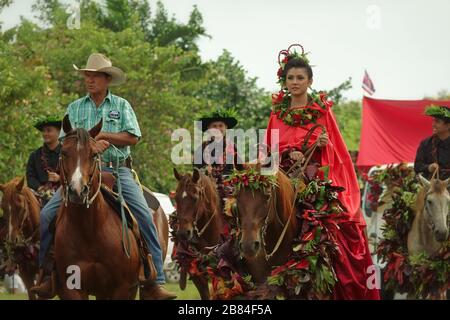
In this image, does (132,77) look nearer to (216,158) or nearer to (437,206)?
(216,158)

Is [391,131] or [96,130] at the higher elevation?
[391,131]

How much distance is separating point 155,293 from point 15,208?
15.3 ft

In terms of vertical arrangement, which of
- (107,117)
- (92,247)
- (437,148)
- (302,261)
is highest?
(107,117)


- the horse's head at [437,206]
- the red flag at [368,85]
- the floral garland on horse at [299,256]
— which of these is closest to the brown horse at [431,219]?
the horse's head at [437,206]

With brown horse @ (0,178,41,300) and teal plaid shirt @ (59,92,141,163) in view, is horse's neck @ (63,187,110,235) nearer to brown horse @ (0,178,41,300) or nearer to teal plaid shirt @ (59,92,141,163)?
teal plaid shirt @ (59,92,141,163)

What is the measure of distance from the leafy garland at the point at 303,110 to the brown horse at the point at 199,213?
3.97 metres

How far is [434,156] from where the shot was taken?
15.9m

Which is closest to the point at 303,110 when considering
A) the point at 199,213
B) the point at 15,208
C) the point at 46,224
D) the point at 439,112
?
the point at 46,224

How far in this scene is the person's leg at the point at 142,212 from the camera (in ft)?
36.6

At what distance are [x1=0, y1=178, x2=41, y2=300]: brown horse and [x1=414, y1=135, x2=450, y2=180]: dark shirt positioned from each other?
576 cm

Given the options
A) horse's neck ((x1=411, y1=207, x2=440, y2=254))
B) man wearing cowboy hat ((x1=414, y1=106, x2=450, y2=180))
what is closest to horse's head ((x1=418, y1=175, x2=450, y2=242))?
horse's neck ((x1=411, y1=207, x2=440, y2=254))

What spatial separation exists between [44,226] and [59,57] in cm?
2101

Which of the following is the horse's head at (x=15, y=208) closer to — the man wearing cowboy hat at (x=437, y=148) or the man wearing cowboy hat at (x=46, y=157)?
the man wearing cowboy hat at (x=46, y=157)

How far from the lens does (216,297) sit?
1010cm
